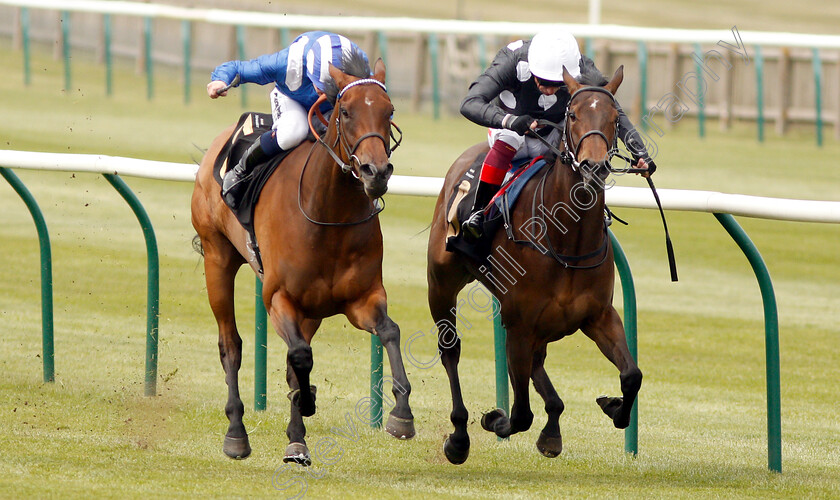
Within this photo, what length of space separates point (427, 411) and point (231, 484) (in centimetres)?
189

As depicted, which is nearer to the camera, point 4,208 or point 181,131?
point 4,208

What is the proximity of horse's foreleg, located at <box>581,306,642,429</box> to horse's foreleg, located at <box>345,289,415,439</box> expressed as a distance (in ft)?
2.67

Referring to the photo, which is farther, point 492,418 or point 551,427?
point 492,418

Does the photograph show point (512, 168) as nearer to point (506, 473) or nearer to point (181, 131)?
point (506, 473)

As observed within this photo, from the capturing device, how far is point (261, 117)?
20.1ft

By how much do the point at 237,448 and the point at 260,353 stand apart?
3.20 feet

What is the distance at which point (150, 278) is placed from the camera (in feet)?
21.4

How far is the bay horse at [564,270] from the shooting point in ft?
15.9

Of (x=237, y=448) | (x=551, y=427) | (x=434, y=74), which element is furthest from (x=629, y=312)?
(x=434, y=74)

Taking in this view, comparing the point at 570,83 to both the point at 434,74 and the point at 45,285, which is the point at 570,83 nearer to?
the point at 45,285

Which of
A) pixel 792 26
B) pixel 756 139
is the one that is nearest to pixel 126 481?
pixel 756 139

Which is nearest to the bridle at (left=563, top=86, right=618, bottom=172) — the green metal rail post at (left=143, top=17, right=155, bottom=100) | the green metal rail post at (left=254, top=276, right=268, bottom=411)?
the green metal rail post at (left=254, top=276, right=268, bottom=411)

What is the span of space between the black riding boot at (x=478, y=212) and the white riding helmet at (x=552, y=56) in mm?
596

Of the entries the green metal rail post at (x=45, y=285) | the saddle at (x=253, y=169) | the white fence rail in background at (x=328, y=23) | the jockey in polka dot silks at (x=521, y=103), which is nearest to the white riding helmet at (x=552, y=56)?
the jockey in polka dot silks at (x=521, y=103)
